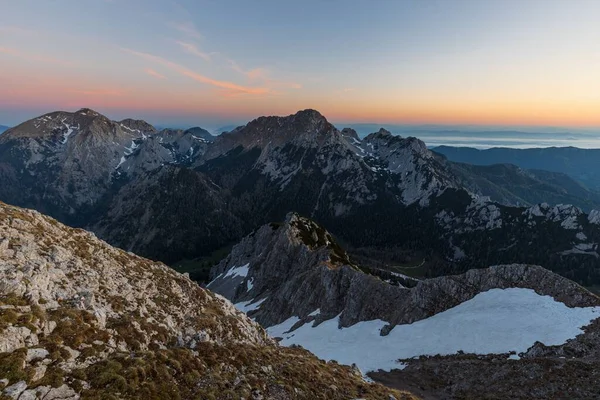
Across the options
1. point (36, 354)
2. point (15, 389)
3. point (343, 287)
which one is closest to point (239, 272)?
point (343, 287)

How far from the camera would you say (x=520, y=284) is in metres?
57.9

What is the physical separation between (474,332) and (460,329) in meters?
2.31

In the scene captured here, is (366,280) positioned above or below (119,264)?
below

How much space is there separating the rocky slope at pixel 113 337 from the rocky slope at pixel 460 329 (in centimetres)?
1453

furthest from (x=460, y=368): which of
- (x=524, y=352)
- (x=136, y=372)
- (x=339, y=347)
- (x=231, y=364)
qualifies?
(x=136, y=372)

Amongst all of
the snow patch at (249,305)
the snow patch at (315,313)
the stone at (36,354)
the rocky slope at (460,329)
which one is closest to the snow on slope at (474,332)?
the rocky slope at (460,329)

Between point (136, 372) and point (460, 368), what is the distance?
123 ft

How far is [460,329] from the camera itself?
50.7 metres

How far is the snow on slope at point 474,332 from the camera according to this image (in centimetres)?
4441

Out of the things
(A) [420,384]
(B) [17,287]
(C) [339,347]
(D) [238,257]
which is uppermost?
(B) [17,287]

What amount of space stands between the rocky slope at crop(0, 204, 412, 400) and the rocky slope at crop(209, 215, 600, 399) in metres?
14.5

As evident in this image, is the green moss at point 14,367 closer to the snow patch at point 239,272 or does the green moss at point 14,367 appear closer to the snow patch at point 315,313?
the snow patch at point 315,313

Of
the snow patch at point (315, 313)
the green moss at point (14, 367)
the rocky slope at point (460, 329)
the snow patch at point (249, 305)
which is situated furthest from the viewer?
the snow patch at point (249, 305)

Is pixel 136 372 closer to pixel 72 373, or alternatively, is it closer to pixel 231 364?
pixel 72 373
